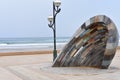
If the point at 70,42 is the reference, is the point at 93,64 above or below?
below

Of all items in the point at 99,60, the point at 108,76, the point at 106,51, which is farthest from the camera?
the point at 99,60

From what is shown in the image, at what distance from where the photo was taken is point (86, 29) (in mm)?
16531

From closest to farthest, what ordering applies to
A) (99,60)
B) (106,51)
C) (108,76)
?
(108,76), (106,51), (99,60)

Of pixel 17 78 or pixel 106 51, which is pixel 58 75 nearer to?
pixel 17 78

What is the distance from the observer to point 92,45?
16531 mm

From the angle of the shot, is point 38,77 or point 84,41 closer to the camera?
point 38,77

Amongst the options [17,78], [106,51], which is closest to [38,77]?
[17,78]

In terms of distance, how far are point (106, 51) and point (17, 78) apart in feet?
15.2

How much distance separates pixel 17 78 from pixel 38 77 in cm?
94

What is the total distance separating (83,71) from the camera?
1536cm

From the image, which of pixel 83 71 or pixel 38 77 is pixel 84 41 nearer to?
pixel 83 71

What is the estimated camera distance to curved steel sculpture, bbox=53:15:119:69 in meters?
15.3

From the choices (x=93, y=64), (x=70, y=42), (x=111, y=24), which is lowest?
(x=93, y=64)

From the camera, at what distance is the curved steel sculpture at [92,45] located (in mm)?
15336
